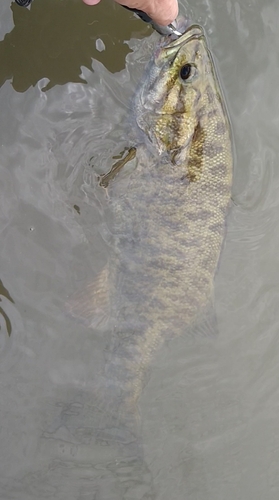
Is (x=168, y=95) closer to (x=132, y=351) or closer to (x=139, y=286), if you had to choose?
(x=139, y=286)

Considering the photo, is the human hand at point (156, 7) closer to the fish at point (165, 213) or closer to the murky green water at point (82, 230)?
the fish at point (165, 213)

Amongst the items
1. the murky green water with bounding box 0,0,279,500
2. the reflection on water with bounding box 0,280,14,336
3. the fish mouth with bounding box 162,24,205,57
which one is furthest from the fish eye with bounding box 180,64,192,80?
the reflection on water with bounding box 0,280,14,336

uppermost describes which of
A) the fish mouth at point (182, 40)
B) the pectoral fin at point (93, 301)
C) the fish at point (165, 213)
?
the fish mouth at point (182, 40)

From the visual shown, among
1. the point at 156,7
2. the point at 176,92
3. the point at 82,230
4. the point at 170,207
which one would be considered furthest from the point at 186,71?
the point at 82,230

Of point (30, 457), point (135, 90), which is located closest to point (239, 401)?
point (30, 457)

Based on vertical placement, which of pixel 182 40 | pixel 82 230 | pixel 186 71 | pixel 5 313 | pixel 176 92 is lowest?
pixel 5 313

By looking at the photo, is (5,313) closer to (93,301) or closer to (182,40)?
(93,301)

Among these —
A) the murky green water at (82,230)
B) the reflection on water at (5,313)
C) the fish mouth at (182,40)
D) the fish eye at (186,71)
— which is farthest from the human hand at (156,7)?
the reflection on water at (5,313)
